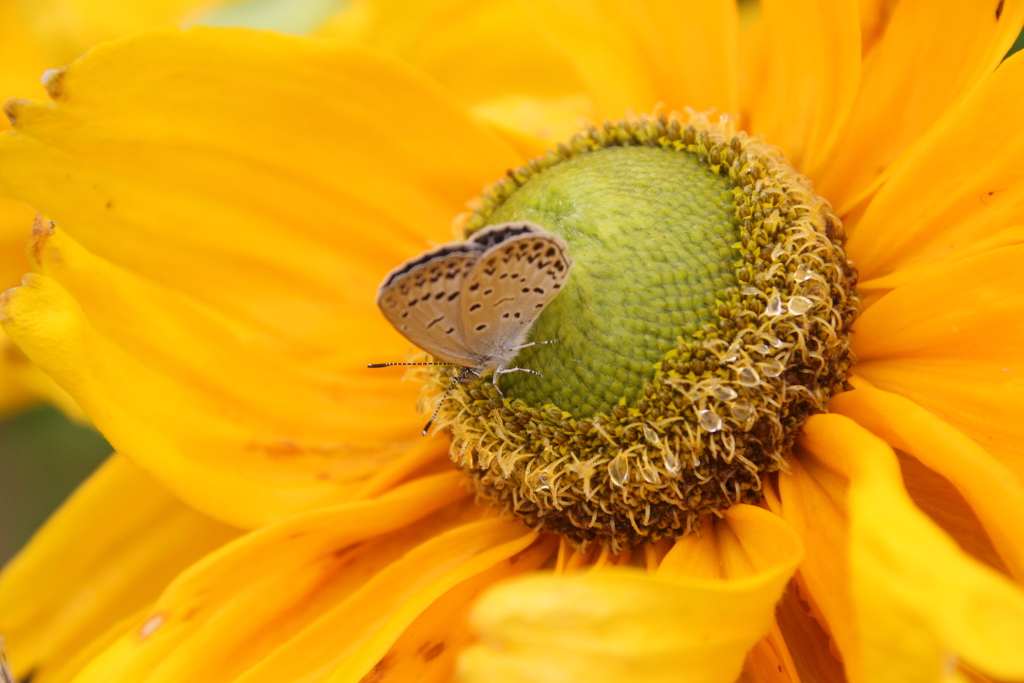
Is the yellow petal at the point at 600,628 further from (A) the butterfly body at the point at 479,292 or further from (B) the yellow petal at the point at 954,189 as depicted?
(B) the yellow petal at the point at 954,189

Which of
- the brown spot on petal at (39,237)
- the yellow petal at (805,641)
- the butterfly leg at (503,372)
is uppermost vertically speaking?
the brown spot on petal at (39,237)

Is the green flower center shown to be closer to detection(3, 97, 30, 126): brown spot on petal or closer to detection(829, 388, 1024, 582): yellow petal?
detection(829, 388, 1024, 582): yellow petal

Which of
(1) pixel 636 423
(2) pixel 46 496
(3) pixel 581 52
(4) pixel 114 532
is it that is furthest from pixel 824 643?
(2) pixel 46 496

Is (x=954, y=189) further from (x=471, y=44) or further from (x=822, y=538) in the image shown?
(x=471, y=44)

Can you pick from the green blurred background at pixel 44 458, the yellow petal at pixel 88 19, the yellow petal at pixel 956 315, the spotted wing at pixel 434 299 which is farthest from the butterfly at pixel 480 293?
the green blurred background at pixel 44 458

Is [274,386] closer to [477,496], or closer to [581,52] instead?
[477,496]

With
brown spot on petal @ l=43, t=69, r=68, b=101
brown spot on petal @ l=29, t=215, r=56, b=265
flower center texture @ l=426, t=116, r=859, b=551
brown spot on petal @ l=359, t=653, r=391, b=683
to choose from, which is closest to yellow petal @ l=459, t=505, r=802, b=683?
flower center texture @ l=426, t=116, r=859, b=551

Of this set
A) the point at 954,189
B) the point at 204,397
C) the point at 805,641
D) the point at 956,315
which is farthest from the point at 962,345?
the point at 204,397
